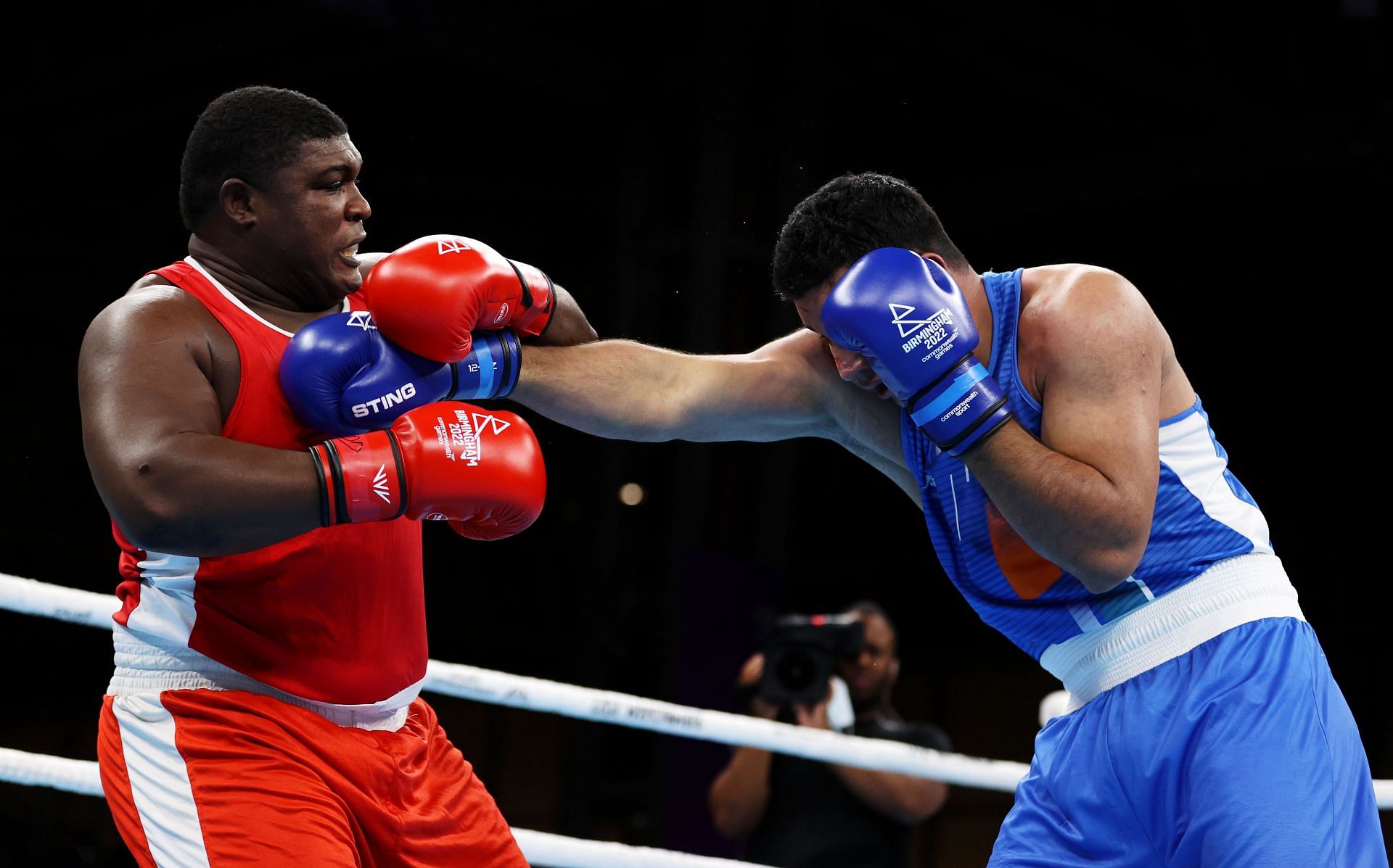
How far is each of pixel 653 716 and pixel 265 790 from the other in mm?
1082

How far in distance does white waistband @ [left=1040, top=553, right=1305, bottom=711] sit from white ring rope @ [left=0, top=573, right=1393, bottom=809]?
91 centimetres

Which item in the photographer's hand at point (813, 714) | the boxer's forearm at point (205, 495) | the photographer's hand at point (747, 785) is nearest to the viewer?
the boxer's forearm at point (205, 495)

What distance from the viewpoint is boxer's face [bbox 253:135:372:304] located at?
2.09 meters

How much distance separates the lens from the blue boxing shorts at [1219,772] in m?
1.87

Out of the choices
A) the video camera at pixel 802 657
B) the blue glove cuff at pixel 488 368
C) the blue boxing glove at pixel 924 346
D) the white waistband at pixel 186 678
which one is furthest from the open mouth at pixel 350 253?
the video camera at pixel 802 657

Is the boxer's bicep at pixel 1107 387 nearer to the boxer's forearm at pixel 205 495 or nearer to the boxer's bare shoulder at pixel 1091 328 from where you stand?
the boxer's bare shoulder at pixel 1091 328

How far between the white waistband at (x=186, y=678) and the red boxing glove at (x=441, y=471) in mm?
309

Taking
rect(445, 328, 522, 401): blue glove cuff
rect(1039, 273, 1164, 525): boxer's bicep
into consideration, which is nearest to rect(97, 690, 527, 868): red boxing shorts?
rect(445, 328, 522, 401): blue glove cuff

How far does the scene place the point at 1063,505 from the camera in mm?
1926

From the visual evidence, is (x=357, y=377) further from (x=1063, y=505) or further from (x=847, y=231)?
(x=1063, y=505)

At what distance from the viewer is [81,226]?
10422 mm

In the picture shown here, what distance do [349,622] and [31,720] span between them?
10.9 meters

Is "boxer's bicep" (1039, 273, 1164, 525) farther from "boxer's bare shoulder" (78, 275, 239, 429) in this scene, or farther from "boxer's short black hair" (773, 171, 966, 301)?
"boxer's bare shoulder" (78, 275, 239, 429)

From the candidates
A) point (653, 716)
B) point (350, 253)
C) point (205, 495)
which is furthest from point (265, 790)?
point (653, 716)
